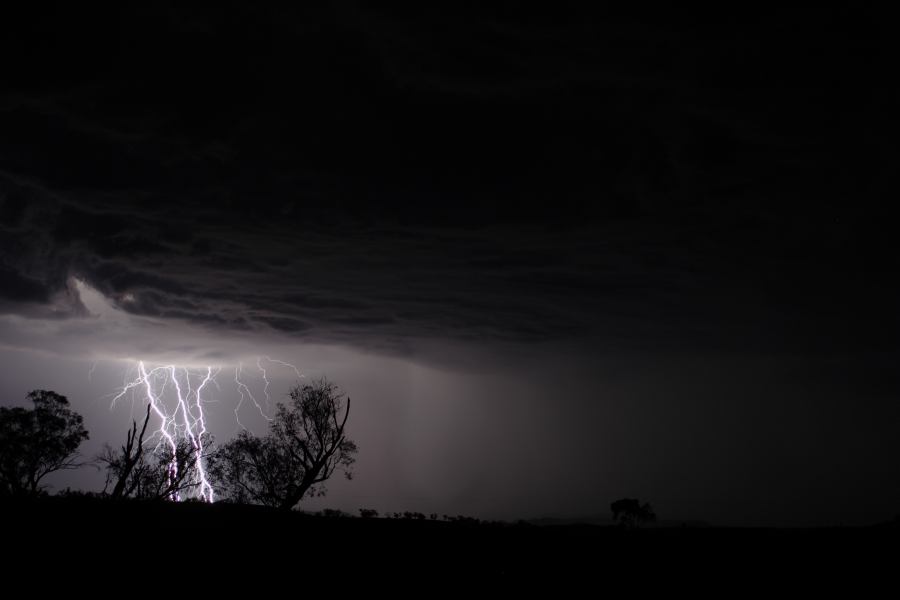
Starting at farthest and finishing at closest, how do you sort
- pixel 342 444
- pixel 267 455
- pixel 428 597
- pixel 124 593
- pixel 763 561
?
1. pixel 267 455
2. pixel 342 444
3. pixel 763 561
4. pixel 428 597
5. pixel 124 593

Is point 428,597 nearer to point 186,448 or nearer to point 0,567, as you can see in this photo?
point 0,567

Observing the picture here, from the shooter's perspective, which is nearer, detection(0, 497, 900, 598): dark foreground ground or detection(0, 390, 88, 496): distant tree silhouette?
detection(0, 497, 900, 598): dark foreground ground

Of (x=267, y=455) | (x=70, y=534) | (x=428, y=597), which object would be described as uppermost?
(x=267, y=455)

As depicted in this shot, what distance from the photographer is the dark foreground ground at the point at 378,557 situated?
11812 millimetres

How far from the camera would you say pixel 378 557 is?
14195 mm

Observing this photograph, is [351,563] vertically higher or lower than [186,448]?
lower

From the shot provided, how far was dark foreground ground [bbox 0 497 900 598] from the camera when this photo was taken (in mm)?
11812

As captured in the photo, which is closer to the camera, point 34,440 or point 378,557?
point 378,557

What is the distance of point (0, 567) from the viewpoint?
11.3 metres

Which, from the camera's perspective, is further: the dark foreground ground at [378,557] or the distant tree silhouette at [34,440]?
the distant tree silhouette at [34,440]

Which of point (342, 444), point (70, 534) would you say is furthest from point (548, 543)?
point (342, 444)

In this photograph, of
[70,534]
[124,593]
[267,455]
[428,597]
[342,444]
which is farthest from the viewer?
[267,455]

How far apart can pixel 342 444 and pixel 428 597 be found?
28.3 meters

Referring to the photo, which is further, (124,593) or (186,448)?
(186,448)
